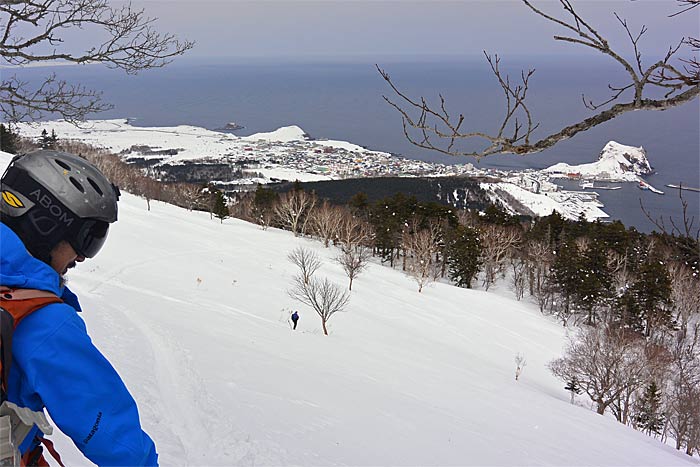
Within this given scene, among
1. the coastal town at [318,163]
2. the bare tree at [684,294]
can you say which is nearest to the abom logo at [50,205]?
the coastal town at [318,163]

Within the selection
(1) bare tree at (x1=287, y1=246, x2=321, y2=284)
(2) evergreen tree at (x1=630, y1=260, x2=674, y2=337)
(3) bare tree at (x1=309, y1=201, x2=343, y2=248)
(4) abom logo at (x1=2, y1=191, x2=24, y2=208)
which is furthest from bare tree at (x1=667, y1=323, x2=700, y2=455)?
(3) bare tree at (x1=309, y1=201, x2=343, y2=248)

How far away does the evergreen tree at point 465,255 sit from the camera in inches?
1634

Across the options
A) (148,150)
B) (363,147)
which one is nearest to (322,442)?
(363,147)

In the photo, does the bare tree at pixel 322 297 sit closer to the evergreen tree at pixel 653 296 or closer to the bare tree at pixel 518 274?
the bare tree at pixel 518 274

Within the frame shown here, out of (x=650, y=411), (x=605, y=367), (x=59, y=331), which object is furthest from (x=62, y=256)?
(x=650, y=411)

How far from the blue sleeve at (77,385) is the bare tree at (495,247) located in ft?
144

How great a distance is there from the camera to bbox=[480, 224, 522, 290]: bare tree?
43531 mm

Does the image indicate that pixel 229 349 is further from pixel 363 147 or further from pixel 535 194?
pixel 363 147

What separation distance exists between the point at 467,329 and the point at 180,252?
21175 millimetres

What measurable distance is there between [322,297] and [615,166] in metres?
73.4

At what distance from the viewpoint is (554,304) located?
40312 millimetres

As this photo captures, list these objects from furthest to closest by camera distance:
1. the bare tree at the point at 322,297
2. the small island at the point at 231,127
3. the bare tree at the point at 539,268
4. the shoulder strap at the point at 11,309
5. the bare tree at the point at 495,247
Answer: the small island at the point at 231,127
the bare tree at the point at 495,247
the bare tree at the point at 539,268
the bare tree at the point at 322,297
the shoulder strap at the point at 11,309

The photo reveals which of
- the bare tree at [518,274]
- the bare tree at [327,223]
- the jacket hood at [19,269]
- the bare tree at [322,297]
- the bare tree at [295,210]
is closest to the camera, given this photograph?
the jacket hood at [19,269]

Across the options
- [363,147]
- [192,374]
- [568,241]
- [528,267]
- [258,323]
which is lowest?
[258,323]
